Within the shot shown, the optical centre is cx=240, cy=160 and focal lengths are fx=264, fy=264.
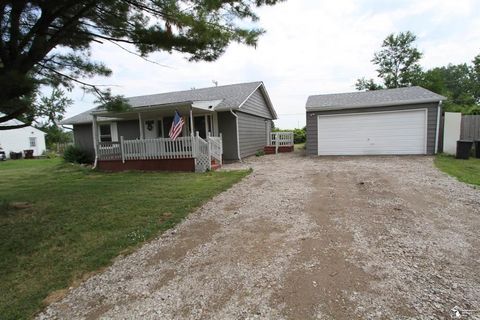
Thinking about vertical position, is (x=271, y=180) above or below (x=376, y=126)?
below

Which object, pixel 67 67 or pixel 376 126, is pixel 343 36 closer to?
pixel 376 126

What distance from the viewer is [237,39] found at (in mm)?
4777

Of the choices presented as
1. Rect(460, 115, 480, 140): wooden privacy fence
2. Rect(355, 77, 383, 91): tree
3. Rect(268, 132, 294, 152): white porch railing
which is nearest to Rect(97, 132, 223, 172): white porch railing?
Rect(268, 132, 294, 152): white porch railing

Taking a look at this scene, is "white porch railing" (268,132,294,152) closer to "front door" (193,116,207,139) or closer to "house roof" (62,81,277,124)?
"house roof" (62,81,277,124)

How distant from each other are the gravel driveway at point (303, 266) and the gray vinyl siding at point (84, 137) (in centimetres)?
1355

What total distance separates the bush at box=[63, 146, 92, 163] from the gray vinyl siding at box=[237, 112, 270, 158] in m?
9.15

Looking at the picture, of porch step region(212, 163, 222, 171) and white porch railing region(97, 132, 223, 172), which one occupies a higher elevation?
white porch railing region(97, 132, 223, 172)

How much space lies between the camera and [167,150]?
10250mm

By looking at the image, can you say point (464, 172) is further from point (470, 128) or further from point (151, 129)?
point (151, 129)

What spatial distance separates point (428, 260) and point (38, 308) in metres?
3.94

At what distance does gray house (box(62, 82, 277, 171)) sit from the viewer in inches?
399

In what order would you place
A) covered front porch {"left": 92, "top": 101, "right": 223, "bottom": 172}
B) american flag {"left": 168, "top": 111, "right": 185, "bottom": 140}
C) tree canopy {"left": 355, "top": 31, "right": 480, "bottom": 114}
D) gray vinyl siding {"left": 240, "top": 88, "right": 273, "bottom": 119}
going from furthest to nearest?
tree canopy {"left": 355, "top": 31, "right": 480, "bottom": 114}, gray vinyl siding {"left": 240, "top": 88, "right": 273, "bottom": 119}, covered front porch {"left": 92, "top": 101, "right": 223, "bottom": 172}, american flag {"left": 168, "top": 111, "right": 185, "bottom": 140}

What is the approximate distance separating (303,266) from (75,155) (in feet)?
51.6

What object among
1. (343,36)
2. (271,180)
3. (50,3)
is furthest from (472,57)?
(50,3)
